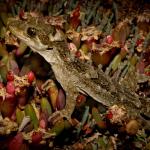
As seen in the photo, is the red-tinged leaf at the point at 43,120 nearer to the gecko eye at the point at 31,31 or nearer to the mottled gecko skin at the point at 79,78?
the mottled gecko skin at the point at 79,78

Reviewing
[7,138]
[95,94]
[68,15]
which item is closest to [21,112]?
[7,138]

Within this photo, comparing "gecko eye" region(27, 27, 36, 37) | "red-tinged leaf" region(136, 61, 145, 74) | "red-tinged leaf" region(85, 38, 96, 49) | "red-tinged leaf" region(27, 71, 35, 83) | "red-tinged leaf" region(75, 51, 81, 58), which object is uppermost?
"gecko eye" region(27, 27, 36, 37)

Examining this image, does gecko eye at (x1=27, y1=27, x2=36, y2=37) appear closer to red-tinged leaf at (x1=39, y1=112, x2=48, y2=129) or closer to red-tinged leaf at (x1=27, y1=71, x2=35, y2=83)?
red-tinged leaf at (x1=27, y1=71, x2=35, y2=83)

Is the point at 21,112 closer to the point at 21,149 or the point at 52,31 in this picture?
the point at 21,149

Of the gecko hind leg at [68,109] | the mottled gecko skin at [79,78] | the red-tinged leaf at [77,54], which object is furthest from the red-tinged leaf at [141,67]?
the gecko hind leg at [68,109]

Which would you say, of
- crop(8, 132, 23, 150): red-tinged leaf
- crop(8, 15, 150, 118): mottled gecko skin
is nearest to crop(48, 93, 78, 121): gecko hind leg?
crop(8, 15, 150, 118): mottled gecko skin

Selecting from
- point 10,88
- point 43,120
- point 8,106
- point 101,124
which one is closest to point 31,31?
point 10,88
